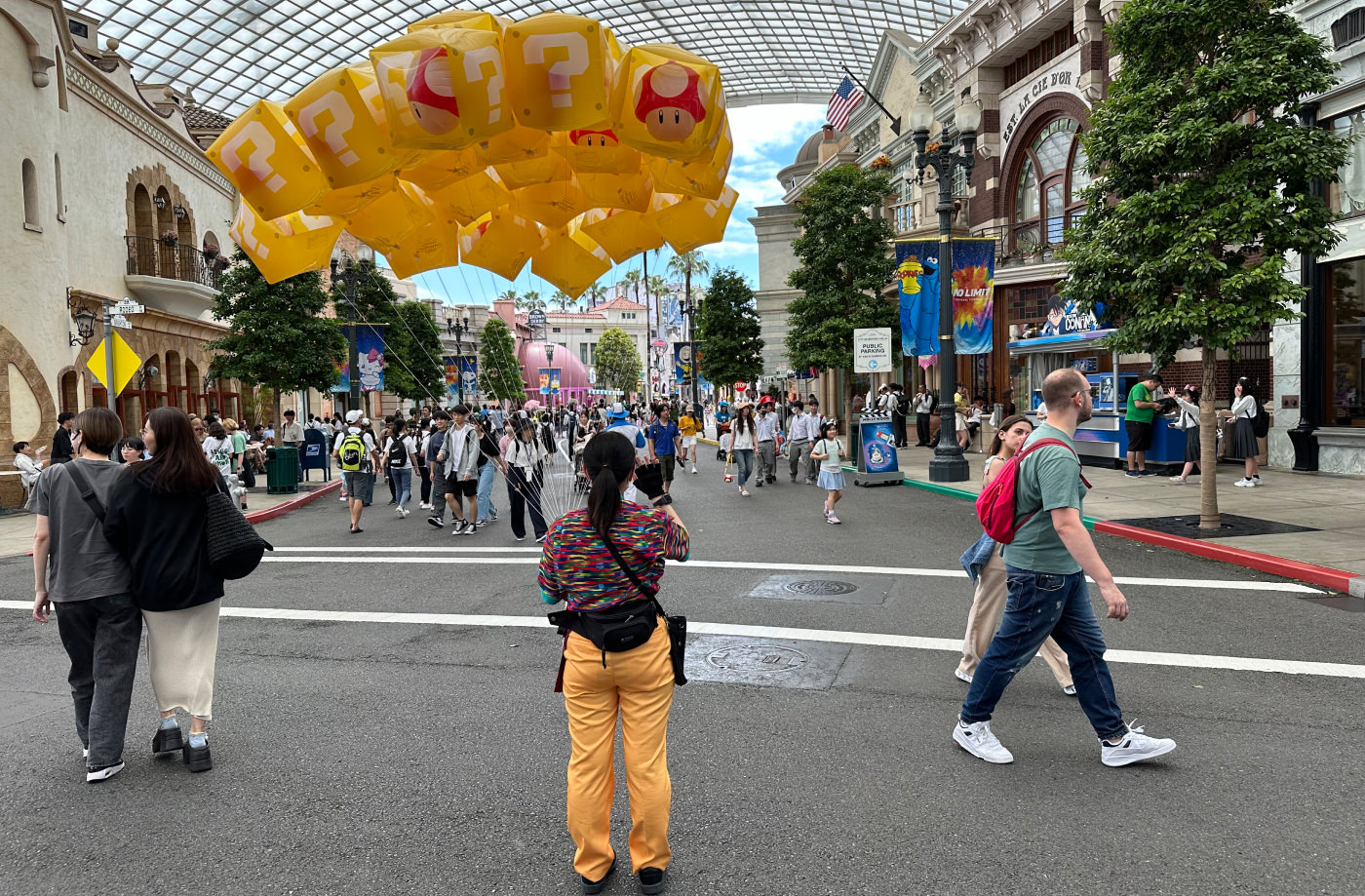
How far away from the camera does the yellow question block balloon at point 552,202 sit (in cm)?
698

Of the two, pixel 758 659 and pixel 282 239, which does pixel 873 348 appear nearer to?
pixel 758 659

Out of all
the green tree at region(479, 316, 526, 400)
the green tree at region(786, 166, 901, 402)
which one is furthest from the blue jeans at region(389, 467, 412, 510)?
the green tree at region(786, 166, 901, 402)

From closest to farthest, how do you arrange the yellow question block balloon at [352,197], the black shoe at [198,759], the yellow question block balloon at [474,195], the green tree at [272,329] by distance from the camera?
the black shoe at [198,759] → the yellow question block balloon at [352,197] → the yellow question block balloon at [474,195] → the green tree at [272,329]

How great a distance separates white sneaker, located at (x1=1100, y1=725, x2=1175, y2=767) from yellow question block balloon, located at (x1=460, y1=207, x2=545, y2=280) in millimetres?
5604

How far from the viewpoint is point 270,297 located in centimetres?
2081

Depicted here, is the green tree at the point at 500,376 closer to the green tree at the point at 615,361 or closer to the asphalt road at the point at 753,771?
→ the asphalt road at the point at 753,771

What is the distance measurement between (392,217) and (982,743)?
17.6 ft

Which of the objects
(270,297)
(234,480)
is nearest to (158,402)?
(270,297)

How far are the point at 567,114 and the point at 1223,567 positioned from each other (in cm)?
797

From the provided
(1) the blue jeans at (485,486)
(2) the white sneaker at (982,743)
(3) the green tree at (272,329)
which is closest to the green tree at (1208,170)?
(2) the white sneaker at (982,743)

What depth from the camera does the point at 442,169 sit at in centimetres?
634

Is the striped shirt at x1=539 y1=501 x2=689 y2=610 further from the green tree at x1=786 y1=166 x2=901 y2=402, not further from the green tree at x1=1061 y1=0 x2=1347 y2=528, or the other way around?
the green tree at x1=786 y1=166 x2=901 y2=402

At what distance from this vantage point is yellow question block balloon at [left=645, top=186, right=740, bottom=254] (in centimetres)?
697

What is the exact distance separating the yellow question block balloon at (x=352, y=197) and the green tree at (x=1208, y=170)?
861cm
